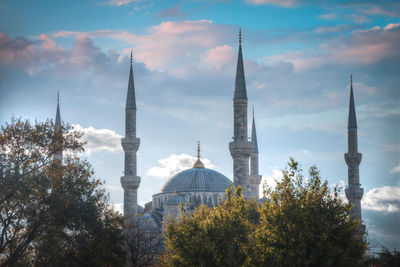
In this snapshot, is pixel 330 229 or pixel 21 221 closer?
pixel 330 229

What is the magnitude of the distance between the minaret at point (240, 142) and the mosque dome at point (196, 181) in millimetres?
20108

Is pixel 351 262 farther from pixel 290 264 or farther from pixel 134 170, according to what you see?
pixel 134 170

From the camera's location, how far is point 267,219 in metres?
23.6

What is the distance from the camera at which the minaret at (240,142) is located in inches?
1690

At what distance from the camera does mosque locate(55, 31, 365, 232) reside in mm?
43250

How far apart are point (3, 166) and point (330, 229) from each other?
1309 centimetres

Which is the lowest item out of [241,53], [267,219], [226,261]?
[226,261]

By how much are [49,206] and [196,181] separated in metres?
39.8

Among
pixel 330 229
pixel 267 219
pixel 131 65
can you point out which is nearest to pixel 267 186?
pixel 267 219

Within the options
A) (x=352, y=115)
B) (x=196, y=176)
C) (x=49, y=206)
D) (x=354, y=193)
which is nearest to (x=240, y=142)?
(x=354, y=193)

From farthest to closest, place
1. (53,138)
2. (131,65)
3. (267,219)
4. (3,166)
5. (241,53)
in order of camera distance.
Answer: (131,65)
(241,53)
(53,138)
(3,166)
(267,219)

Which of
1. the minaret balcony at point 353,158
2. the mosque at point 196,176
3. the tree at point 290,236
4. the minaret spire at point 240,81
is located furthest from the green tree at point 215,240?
the minaret balcony at point 353,158

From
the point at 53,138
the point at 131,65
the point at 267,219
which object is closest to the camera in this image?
the point at 267,219

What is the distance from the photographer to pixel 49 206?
25.5 metres
